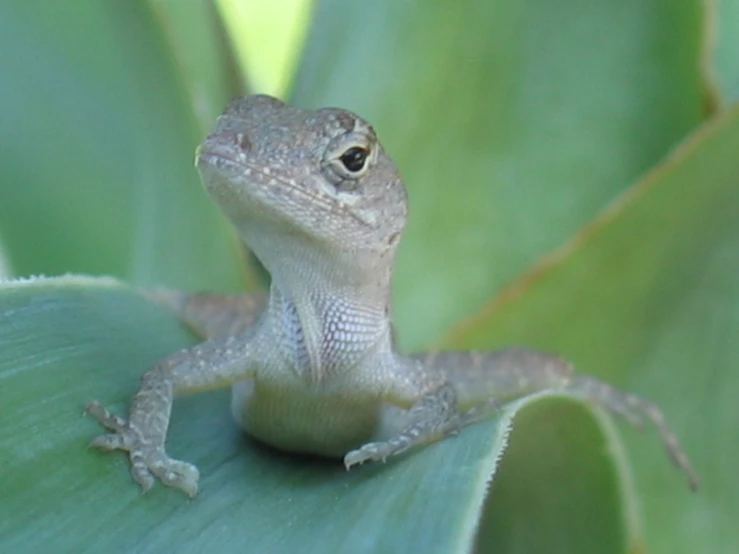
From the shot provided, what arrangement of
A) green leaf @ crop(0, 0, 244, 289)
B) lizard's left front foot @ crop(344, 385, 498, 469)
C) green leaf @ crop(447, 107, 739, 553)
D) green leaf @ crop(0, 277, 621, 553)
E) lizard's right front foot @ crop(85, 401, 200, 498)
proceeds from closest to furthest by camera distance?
green leaf @ crop(0, 277, 621, 553) → lizard's right front foot @ crop(85, 401, 200, 498) → lizard's left front foot @ crop(344, 385, 498, 469) → green leaf @ crop(447, 107, 739, 553) → green leaf @ crop(0, 0, 244, 289)

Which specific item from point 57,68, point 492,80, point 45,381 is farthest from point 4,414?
point 492,80

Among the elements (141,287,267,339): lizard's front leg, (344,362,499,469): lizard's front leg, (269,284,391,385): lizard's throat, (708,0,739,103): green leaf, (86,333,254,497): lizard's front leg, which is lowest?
(141,287,267,339): lizard's front leg

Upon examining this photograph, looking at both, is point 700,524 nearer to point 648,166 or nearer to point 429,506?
point 648,166

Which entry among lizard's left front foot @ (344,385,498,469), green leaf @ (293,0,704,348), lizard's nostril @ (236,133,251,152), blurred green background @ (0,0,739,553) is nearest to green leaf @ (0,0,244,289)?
blurred green background @ (0,0,739,553)

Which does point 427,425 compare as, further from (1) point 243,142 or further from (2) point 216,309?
(2) point 216,309

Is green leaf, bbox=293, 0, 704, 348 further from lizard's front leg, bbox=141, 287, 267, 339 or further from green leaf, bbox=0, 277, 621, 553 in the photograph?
green leaf, bbox=0, 277, 621, 553

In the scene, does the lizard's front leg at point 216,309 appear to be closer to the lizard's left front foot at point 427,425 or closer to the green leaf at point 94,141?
the green leaf at point 94,141
